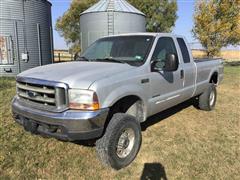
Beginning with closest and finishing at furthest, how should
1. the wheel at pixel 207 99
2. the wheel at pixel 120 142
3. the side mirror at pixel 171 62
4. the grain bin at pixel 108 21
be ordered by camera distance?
the wheel at pixel 120 142 < the side mirror at pixel 171 62 < the wheel at pixel 207 99 < the grain bin at pixel 108 21

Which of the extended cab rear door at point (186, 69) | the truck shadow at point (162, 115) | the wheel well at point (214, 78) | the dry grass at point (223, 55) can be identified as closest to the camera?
the extended cab rear door at point (186, 69)

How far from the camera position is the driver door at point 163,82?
4343mm

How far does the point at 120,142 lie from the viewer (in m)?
3.79

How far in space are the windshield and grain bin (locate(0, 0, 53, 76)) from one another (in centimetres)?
1043

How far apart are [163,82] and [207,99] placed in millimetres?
2578

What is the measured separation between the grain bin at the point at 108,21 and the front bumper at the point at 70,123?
49.5 feet

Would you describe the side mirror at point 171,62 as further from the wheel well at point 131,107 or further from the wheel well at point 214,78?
the wheel well at point 214,78

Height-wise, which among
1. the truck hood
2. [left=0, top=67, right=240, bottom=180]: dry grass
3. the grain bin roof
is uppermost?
the grain bin roof

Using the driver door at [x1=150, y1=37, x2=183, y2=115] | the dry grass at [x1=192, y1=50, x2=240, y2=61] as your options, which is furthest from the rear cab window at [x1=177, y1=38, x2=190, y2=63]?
the dry grass at [x1=192, y1=50, x2=240, y2=61]

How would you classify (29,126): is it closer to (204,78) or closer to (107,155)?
(107,155)

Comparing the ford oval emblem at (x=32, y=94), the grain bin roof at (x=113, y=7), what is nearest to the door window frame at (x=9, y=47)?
the grain bin roof at (x=113, y=7)

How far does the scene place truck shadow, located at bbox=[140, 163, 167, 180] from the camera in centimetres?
353

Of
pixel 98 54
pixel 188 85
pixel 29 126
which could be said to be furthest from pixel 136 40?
pixel 29 126

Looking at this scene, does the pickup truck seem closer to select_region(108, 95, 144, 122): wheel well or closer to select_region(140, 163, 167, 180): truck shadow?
select_region(108, 95, 144, 122): wheel well
